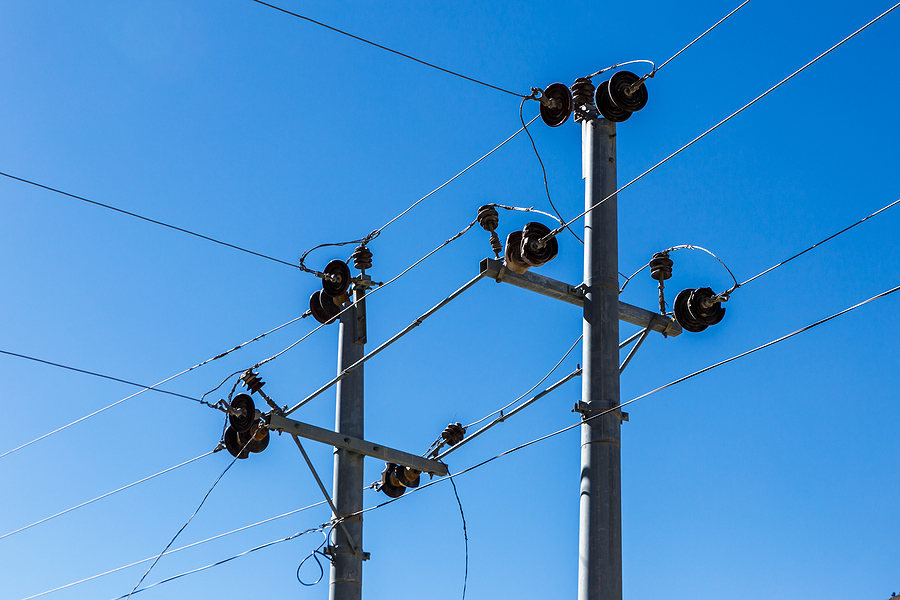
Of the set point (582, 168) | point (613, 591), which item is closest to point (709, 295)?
point (582, 168)

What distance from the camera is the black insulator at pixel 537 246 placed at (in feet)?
30.2

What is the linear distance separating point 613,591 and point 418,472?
21.0 feet

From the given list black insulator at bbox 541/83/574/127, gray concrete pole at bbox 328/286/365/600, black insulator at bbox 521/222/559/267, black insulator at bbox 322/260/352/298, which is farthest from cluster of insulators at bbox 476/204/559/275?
black insulator at bbox 322/260/352/298

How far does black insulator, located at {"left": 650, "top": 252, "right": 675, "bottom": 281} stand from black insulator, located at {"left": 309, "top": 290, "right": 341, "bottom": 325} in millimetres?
4971

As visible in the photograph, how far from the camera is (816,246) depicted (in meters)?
7.87

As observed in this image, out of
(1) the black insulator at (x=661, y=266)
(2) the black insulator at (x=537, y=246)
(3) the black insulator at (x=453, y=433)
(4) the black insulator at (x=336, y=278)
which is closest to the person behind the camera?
(2) the black insulator at (x=537, y=246)

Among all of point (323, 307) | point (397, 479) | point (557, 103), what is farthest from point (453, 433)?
point (557, 103)

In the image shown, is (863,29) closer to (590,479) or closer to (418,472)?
(590,479)

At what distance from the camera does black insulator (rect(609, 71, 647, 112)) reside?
9227 mm

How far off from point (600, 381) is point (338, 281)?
5915 mm

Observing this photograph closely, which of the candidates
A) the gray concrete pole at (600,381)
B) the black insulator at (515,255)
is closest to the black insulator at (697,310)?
the gray concrete pole at (600,381)

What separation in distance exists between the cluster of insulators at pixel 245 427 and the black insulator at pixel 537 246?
16.3 ft

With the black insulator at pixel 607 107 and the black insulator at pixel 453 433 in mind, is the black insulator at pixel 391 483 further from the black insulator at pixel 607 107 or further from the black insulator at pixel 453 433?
the black insulator at pixel 607 107

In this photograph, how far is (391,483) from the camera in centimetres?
1412
